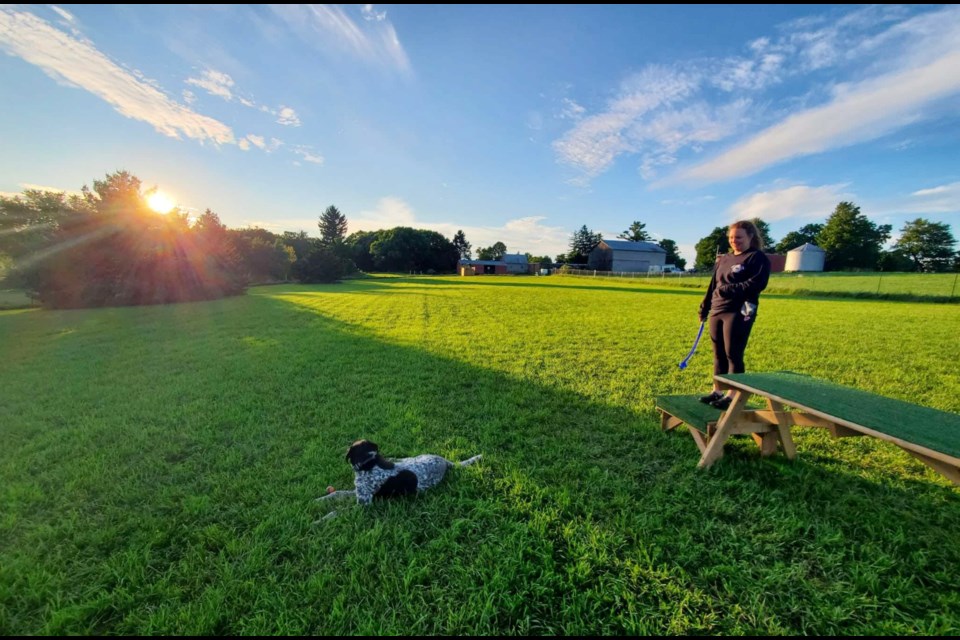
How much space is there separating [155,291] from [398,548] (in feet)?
64.2

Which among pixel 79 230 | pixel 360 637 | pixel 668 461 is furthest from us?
pixel 79 230

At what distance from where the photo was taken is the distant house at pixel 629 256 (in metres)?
51.2

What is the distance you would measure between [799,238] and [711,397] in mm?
79312

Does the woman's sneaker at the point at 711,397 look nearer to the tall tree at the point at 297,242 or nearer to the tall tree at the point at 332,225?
the tall tree at the point at 297,242

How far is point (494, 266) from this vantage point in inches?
2499

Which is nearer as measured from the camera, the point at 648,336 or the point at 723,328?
the point at 723,328

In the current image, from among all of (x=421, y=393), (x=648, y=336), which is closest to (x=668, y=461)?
(x=421, y=393)

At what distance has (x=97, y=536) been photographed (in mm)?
2010

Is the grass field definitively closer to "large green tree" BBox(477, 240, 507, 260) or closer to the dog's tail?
the dog's tail

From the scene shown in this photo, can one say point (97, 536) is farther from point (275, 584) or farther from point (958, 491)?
point (958, 491)

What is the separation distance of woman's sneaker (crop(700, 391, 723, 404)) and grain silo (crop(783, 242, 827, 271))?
52.6 m

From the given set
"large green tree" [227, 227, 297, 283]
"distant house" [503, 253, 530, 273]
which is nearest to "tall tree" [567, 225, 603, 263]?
"distant house" [503, 253, 530, 273]

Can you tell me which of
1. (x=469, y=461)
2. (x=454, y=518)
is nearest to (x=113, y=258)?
(x=469, y=461)

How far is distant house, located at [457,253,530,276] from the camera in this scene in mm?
60375
